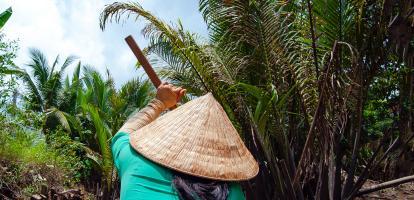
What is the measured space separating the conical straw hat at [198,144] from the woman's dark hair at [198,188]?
0.03 meters

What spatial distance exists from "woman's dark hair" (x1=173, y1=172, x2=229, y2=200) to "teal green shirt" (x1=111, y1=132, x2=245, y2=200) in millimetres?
25

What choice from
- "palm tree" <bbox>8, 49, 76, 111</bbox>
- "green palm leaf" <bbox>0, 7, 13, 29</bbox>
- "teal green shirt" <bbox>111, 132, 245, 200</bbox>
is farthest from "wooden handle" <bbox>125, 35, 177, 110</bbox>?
"palm tree" <bbox>8, 49, 76, 111</bbox>

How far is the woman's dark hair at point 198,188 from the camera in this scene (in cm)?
187

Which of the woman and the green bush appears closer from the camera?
the woman

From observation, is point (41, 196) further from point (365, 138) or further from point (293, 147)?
point (365, 138)

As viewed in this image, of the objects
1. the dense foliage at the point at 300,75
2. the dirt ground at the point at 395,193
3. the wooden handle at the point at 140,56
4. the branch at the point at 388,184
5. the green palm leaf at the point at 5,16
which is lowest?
the dirt ground at the point at 395,193

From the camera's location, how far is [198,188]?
1900 mm

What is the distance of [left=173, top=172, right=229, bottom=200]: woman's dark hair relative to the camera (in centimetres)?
187

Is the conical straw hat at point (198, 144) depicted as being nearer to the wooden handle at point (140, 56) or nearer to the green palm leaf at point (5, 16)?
the wooden handle at point (140, 56)

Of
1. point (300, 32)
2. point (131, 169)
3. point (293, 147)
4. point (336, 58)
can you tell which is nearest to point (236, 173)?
point (131, 169)

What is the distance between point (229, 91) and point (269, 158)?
1.09 meters

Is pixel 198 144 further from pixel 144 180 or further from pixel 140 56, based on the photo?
pixel 140 56

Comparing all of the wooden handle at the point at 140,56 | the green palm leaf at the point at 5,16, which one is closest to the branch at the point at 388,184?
the wooden handle at the point at 140,56

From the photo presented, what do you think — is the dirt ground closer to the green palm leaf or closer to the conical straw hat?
the green palm leaf
